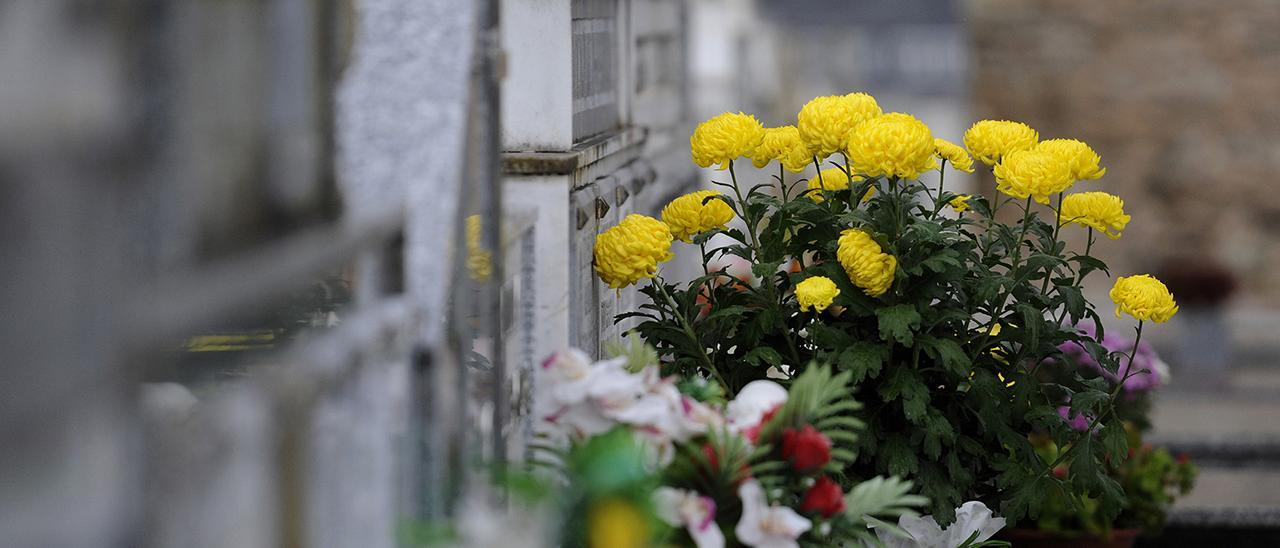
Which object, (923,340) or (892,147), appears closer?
(892,147)

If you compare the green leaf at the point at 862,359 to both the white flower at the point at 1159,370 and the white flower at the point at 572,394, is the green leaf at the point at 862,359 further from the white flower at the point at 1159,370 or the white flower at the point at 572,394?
the white flower at the point at 1159,370

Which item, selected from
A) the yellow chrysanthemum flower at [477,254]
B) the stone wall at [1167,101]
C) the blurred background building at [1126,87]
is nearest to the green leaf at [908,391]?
the yellow chrysanthemum flower at [477,254]

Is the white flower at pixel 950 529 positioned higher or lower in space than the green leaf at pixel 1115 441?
lower

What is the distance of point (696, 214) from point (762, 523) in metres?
0.90

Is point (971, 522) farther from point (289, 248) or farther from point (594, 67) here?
point (289, 248)

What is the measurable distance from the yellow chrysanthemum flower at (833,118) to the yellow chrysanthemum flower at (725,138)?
0.09 m

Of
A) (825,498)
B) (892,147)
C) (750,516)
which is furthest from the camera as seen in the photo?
(892,147)

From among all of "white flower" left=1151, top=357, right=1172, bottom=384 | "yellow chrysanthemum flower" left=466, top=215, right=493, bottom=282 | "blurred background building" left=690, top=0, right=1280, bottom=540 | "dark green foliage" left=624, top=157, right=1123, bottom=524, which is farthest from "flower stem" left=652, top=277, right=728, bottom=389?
"blurred background building" left=690, top=0, right=1280, bottom=540

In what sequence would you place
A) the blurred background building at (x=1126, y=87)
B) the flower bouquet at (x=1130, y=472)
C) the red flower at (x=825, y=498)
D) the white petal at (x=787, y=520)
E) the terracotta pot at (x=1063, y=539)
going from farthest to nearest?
the blurred background building at (x=1126, y=87) < the flower bouquet at (x=1130, y=472) < the terracotta pot at (x=1063, y=539) < the red flower at (x=825, y=498) < the white petal at (x=787, y=520)

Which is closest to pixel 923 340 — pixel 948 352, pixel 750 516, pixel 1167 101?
→ pixel 948 352

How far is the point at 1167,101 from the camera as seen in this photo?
16969 millimetres

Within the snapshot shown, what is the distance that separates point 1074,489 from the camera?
102 inches

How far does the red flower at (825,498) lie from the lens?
1.82 metres

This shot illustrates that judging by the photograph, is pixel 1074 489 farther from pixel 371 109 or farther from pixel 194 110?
pixel 194 110
